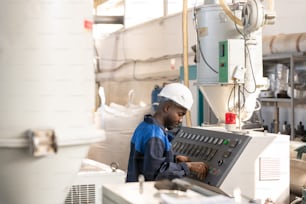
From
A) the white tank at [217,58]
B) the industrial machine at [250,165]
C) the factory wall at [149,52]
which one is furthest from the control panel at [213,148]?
the factory wall at [149,52]

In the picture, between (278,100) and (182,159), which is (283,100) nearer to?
(278,100)

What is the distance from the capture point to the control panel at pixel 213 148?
76.6 inches

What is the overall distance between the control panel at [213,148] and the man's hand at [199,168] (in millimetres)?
17

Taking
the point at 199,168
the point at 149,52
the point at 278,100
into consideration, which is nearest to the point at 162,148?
the point at 199,168

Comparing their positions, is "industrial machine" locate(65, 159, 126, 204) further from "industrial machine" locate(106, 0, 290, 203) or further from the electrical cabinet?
the electrical cabinet

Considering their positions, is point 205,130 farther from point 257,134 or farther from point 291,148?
point 291,148

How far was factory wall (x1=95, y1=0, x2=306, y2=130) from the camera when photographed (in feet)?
12.3

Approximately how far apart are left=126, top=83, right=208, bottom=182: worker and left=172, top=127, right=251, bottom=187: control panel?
5 cm

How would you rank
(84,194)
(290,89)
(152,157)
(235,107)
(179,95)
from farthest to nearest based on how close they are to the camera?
(290,89) < (235,107) < (179,95) < (152,157) < (84,194)

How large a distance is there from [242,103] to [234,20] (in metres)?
0.41

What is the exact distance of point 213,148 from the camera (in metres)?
2.10

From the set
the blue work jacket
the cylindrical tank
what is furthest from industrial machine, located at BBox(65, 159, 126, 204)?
the cylindrical tank

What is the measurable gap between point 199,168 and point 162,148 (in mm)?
193

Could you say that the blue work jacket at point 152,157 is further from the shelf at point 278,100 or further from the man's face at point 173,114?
the shelf at point 278,100
